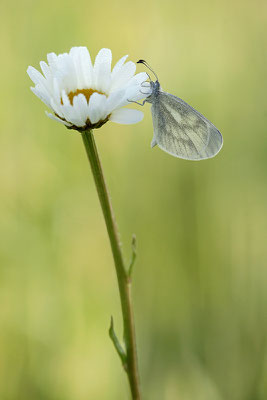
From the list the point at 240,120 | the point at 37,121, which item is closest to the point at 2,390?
the point at 37,121

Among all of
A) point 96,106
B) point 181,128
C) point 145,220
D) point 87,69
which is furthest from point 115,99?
point 145,220

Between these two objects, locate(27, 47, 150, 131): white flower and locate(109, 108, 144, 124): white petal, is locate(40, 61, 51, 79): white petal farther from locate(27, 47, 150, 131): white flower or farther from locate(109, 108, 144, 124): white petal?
locate(109, 108, 144, 124): white petal

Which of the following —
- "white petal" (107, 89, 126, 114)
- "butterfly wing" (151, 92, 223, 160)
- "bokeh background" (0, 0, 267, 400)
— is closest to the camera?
"white petal" (107, 89, 126, 114)

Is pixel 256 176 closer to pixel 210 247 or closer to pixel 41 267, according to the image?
pixel 210 247

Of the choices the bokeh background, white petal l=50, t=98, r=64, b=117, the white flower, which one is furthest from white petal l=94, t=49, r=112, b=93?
the bokeh background

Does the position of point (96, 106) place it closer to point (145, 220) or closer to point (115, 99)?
point (115, 99)
